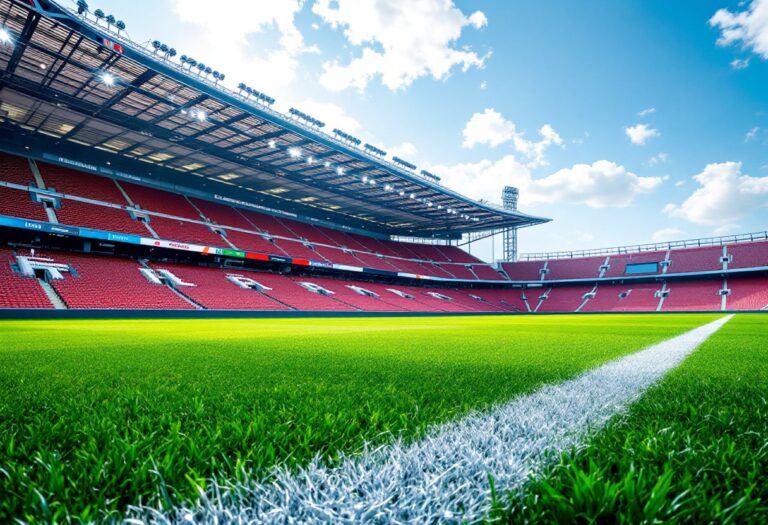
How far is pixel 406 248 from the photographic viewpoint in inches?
1876

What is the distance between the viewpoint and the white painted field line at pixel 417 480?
32.3 inches

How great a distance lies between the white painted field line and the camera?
821 millimetres

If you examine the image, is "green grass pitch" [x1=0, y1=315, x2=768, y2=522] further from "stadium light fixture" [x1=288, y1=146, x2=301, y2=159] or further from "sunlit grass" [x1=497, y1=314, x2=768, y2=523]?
"stadium light fixture" [x1=288, y1=146, x2=301, y2=159]

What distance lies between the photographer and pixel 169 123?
21.5 meters

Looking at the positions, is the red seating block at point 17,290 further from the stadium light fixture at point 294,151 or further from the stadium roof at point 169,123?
the stadium light fixture at point 294,151

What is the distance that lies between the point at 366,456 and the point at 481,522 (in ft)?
1.58

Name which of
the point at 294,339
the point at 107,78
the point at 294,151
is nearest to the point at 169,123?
the point at 107,78

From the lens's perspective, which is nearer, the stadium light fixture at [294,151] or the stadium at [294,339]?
the stadium at [294,339]

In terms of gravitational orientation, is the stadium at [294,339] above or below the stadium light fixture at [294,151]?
below

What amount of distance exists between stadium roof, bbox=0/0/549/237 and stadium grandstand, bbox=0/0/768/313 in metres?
0.11

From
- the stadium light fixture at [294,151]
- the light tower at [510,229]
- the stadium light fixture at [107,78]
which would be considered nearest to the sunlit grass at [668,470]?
the stadium light fixture at [107,78]

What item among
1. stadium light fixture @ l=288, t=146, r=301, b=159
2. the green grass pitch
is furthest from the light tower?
the green grass pitch

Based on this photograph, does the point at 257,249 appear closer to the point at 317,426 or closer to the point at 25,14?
the point at 25,14

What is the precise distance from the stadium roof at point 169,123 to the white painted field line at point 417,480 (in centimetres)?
1841
